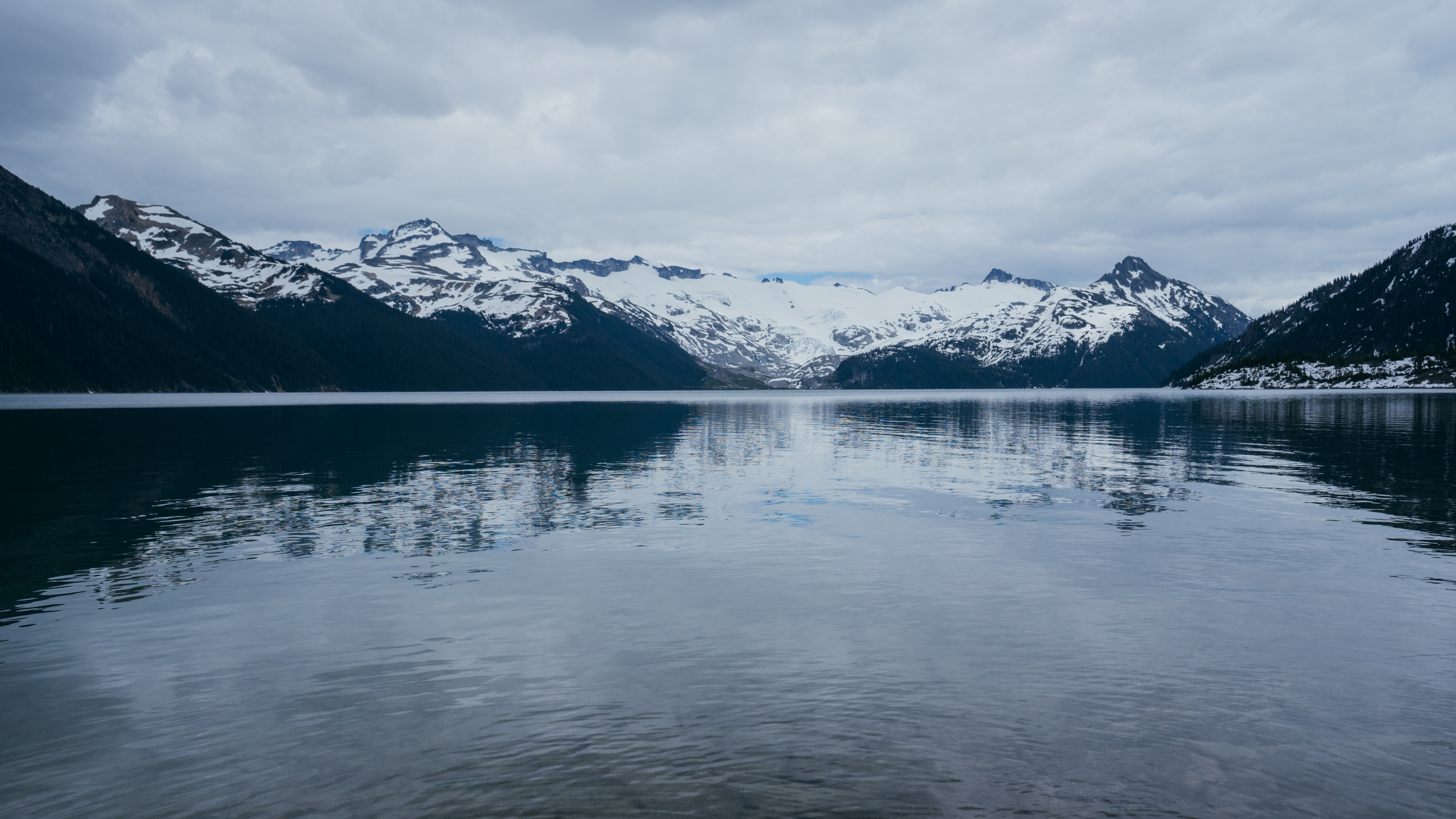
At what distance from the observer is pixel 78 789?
1347 cm

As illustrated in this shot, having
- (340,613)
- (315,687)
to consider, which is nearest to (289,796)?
Result: (315,687)

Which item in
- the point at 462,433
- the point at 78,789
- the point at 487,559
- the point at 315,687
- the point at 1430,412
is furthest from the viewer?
the point at 1430,412

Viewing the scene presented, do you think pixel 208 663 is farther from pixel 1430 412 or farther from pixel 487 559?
pixel 1430 412

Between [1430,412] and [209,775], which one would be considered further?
[1430,412]

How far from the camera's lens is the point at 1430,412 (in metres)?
137

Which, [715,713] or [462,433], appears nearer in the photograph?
[715,713]

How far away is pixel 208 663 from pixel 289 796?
28.8 feet

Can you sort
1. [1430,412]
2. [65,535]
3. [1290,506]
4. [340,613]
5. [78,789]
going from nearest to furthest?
[78,789] < [340,613] < [65,535] < [1290,506] < [1430,412]

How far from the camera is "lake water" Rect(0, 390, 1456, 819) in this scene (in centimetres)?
1347

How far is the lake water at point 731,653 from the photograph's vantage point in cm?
1347

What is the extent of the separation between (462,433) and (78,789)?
326 ft

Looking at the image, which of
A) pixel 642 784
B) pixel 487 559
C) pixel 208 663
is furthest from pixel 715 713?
pixel 487 559

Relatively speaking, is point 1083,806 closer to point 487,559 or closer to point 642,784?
point 642,784

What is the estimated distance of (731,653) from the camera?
20156 mm
